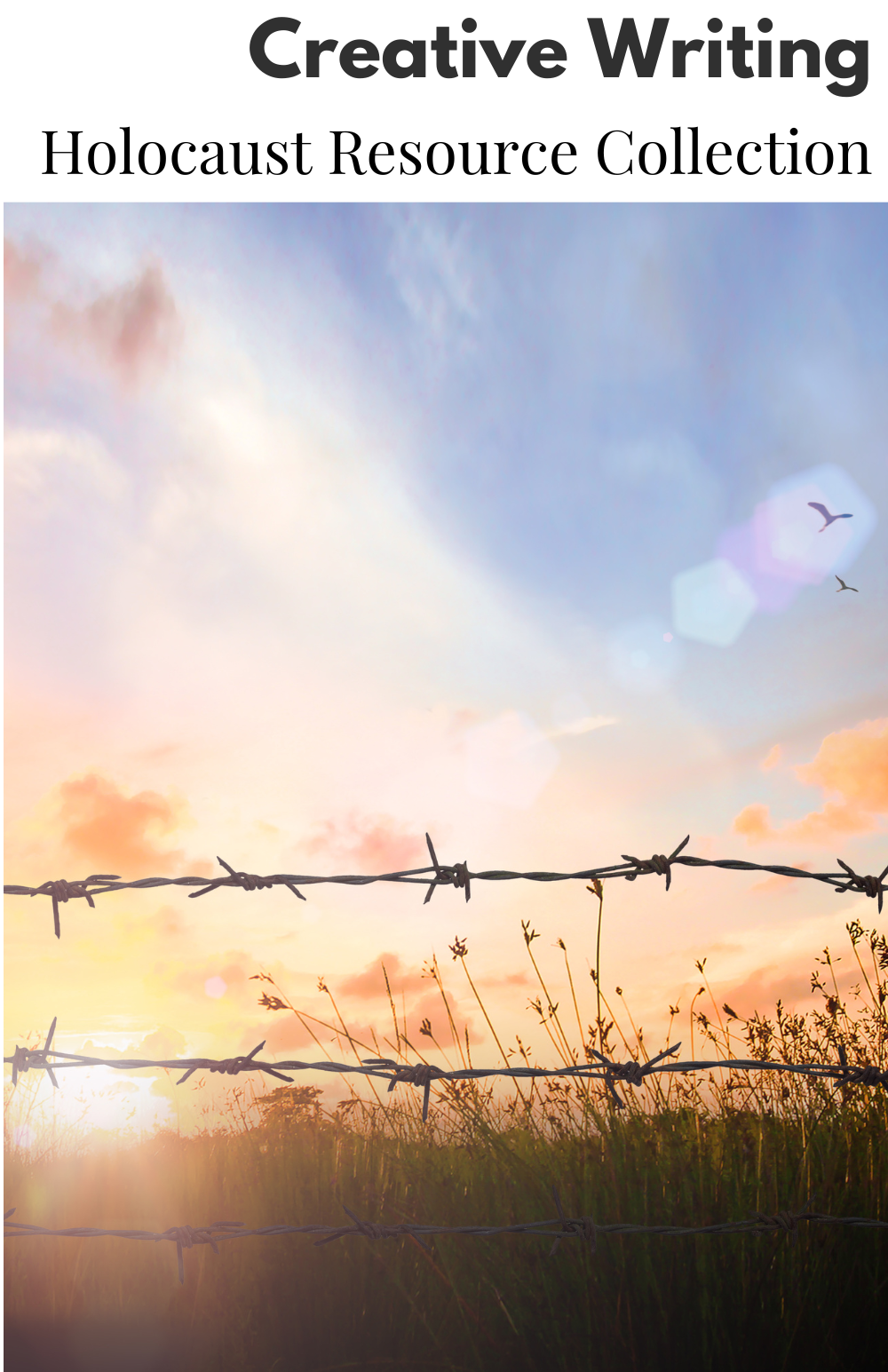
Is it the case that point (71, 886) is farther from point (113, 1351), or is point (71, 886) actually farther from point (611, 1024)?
point (611, 1024)

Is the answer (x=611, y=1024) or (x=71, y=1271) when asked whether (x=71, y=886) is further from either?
(x=611, y=1024)

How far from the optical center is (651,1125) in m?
3.19

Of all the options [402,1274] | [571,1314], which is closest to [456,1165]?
[402,1274]

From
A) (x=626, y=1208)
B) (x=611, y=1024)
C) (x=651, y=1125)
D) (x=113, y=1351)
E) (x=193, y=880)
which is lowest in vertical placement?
(x=113, y=1351)

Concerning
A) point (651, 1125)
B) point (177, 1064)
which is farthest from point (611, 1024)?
point (177, 1064)

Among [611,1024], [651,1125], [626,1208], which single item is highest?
[611,1024]

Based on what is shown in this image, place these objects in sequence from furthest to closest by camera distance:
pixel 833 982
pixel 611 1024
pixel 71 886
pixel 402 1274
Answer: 1. pixel 833 982
2. pixel 611 1024
3. pixel 402 1274
4. pixel 71 886

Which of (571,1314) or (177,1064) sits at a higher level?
(177,1064)

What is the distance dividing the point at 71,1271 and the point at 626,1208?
1.93 metres

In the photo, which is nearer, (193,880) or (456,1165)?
(193,880)

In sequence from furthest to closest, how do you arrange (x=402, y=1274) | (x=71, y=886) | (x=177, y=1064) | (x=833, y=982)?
(x=833, y=982)
(x=402, y=1274)
(x=71, y=886)
(x=177, y=1064)

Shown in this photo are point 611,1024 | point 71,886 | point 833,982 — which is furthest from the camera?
point 833,982

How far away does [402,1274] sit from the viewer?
287 cm

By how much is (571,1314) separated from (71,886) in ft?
6.49
